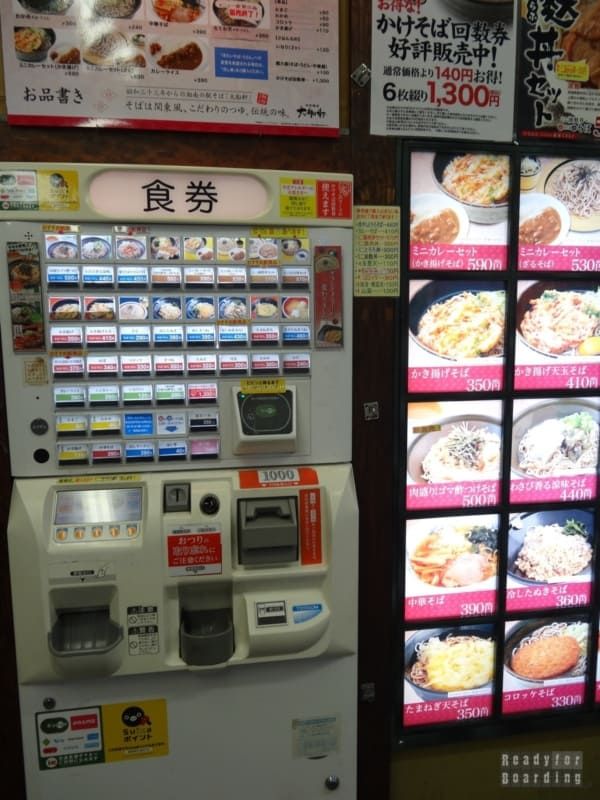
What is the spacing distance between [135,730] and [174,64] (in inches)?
Answer: 73.4

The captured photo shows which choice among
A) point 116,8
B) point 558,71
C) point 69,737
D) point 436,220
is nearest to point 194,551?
point 69,737

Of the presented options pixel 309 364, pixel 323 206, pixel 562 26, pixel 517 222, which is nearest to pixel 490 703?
pixel 309 364

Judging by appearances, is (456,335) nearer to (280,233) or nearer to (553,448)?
(553,448)

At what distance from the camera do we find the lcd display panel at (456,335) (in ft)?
5.84

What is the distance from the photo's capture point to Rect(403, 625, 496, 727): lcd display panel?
6.36 feet

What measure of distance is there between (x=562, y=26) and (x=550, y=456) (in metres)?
1.37

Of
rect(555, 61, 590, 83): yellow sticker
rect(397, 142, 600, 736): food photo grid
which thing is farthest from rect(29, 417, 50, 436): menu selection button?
rect(555, 61, 590, 83): yellow sticker

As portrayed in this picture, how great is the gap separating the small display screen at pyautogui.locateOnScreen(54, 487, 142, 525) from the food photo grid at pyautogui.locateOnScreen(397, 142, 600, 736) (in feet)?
2.81

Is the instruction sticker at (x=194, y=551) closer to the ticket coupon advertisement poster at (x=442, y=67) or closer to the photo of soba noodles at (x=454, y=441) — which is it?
the photo of soba noodles at (x=454, y=441)

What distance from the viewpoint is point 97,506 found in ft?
4.93

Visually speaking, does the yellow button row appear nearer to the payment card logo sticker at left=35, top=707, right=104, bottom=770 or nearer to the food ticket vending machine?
the food ticket vending machine

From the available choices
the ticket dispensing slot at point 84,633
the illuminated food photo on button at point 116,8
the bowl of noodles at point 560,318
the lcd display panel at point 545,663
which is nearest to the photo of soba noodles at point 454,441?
the bowl of noodles at point 560,318

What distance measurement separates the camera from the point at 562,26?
171 cm

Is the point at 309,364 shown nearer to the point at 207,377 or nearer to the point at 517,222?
the point at 207,377
